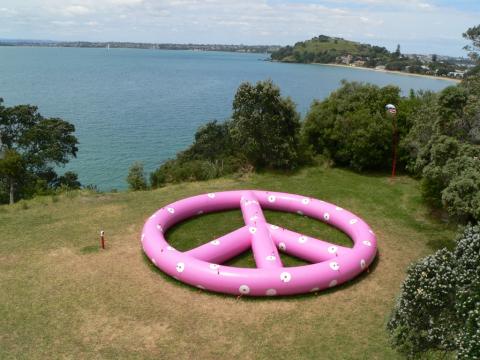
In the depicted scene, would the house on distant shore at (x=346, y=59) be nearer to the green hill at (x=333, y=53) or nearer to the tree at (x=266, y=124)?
the green hill at (x=333, y=53)

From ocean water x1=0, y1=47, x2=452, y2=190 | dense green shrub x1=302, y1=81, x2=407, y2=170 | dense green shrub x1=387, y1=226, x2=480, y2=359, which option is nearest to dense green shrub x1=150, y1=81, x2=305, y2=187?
dense green shrub x1=302, y1=81, x2=407, y2=170

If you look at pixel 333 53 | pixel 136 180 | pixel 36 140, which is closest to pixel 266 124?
pixel 136 180

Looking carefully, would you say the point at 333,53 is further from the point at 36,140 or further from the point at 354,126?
the point at 354,126

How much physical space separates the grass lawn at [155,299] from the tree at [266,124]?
5712 mm

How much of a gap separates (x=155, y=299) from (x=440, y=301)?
709 cm

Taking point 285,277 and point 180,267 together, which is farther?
point 180,267

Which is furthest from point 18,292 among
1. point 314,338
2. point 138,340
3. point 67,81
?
point 67,81

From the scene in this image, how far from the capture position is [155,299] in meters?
11.5

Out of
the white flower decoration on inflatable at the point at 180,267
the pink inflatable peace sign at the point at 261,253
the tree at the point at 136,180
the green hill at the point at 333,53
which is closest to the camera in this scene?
the pink inflatable peace sign at the point at 261,253

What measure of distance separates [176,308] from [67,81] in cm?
9757

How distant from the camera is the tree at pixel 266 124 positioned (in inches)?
857

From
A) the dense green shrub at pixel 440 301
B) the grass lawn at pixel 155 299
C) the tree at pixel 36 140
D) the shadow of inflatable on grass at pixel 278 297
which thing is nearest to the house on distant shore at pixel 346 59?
the tree at pixel 36 140

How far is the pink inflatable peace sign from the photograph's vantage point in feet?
37.6

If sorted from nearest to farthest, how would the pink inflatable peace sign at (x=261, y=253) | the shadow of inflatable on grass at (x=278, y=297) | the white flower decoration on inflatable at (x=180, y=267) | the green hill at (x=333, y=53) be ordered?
the pink inflatable peace sign at (x=261, y=253) → the shadow of inflatable on grass at (x=278, y=297) → the white flower decoration on inflatable at (x=180, y=267) → the green hill at (x=333, y=53)
